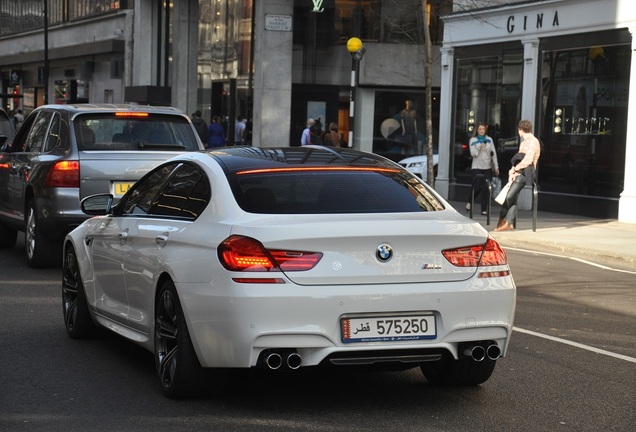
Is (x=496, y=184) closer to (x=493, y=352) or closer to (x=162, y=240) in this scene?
(x=162, y=240)

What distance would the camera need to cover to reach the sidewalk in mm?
17688

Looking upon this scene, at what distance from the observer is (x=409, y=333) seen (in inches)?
261

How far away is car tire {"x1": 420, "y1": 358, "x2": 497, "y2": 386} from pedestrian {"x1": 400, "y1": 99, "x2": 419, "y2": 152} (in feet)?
130

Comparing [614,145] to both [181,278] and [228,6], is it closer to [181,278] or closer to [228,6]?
[181,278]

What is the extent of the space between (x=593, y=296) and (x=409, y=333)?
22.6 feet

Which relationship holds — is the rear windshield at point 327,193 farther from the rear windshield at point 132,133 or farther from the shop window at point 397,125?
the shop window at point 397,125

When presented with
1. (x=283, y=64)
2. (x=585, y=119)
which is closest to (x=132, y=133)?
(x=585, y=119)

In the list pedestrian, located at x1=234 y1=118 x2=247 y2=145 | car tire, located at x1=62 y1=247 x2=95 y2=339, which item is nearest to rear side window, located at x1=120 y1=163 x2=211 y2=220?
car tire, located at x1=62 y1=247 x2=95 y2=339

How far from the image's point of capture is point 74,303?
31.0ft

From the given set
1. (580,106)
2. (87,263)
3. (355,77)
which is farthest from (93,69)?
(87,263)

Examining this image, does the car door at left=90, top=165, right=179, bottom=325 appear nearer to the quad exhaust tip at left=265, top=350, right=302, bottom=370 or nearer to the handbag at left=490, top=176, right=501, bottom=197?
the quad exhaust tip at left=265, top=350, right=302, bottom=370

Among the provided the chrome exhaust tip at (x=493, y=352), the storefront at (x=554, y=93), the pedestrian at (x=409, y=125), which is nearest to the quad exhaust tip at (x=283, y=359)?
the chrome exhaust tip at (x=493, y=352)

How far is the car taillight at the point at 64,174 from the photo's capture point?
13328 mm

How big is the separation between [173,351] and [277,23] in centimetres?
3618
